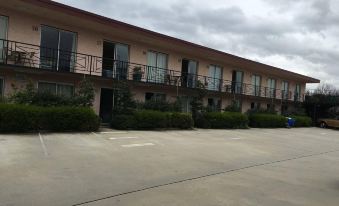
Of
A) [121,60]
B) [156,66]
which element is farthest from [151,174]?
[156,66]

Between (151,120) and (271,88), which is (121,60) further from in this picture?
(271,88)

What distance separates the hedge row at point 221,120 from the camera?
23750 millimetres

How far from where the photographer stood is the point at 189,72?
88.8 feet

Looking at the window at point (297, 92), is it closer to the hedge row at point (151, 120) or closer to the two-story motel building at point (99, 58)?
the two-story motel building at point (99, 58)

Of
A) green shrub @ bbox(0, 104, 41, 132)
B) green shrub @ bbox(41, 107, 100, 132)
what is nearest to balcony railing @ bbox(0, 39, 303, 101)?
green shrub @ bbox(41, 107, 100, 132)

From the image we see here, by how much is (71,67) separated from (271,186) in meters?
13.4

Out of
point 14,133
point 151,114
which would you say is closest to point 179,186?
point 14,133

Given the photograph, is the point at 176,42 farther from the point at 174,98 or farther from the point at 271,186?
the point at 271,186

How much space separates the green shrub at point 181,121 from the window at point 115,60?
11.8ft

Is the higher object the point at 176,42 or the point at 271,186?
the point at 176,42

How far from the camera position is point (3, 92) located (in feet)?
57.1

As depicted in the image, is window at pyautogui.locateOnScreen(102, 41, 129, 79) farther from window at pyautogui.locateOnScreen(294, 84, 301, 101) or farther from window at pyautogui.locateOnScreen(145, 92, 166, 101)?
window at pyautogui.locateOnScreen(294, 84, 301, 101)

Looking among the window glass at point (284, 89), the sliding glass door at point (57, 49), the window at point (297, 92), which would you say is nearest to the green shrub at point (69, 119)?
the sliding glass door at point (57, 49)

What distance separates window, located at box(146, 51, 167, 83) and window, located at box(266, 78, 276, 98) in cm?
1465
